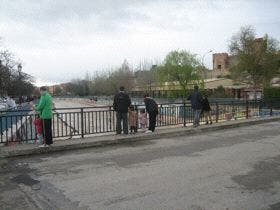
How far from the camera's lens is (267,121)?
61.9ft

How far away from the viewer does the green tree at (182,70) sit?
77562mm

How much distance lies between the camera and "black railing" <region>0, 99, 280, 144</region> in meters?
12.4

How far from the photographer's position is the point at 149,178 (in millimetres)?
7270

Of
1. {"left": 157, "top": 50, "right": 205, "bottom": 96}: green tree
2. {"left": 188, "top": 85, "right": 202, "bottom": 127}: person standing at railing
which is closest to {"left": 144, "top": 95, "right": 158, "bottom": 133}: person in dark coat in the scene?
{"left": 188, "top": 85, "right": 202, "bottom": 127}: person standing at railing

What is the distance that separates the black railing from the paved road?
2415 mm

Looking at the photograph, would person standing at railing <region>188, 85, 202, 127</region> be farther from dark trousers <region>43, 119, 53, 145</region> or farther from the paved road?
dark trousers <region>43, 119, 53, 145</region>

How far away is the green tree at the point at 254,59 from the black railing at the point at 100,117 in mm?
38552

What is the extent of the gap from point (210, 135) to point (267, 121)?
6.37 meters

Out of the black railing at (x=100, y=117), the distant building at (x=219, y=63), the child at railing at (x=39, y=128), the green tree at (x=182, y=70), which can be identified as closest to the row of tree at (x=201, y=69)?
the green tree at (x=182, y=70)

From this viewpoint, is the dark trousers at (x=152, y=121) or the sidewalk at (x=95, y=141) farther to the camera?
the dark trousers at (x=152, y=121)

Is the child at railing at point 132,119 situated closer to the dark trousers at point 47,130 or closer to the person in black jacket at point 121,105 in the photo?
the person in black jacket at point 121,105

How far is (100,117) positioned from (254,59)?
50.7 meters

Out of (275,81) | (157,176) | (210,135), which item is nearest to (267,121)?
(210,135)

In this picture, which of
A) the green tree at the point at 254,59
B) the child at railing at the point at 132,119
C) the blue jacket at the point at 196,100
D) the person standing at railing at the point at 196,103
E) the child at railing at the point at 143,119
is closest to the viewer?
the child at railing at the point at 132,119
